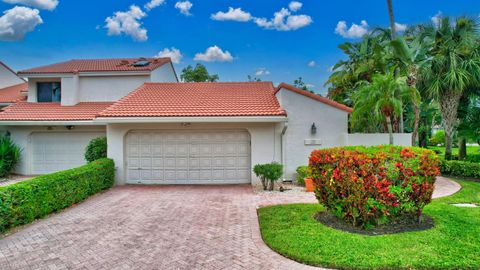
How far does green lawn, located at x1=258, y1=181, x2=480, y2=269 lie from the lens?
14.8ft

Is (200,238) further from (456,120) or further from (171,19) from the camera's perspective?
(171,19)

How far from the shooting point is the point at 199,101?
13.2 m

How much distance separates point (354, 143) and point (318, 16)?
12.7m

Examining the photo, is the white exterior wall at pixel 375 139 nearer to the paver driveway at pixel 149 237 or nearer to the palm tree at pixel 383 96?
the palm tree at pixel 383 96

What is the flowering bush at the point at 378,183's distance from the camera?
5.69 metres

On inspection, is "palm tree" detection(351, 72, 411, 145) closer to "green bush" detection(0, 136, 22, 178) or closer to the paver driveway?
the paver driveway

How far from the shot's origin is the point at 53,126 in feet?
48.3

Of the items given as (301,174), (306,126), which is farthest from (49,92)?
(301,174)

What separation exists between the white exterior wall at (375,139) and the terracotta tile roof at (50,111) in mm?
12961

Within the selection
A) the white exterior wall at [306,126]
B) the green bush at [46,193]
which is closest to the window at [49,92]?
the green bush at [46,193]

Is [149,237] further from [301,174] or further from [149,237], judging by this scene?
[301,174]

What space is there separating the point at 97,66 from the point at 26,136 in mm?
5922

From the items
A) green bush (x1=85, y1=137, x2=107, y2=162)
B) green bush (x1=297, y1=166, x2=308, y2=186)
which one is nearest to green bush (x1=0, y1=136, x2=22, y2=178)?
green bush (x1=85, y1=137, x2=107, y2=162)

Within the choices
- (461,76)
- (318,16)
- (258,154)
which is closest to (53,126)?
(258,154)
